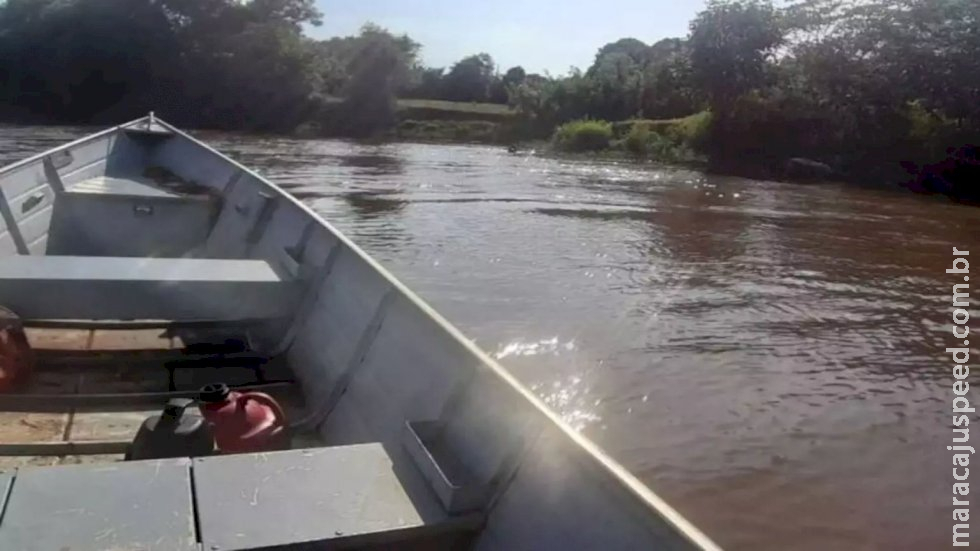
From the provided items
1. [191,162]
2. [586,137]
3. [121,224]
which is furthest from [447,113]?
[121,224]

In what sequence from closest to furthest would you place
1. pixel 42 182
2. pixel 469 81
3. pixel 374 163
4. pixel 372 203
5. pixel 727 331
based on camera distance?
1. pixel 42 182
2. pixel 727 331
3. pixel 372 203
4. pixel 374 163
5. pixel 469 81

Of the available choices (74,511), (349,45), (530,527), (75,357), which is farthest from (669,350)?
(349,45)

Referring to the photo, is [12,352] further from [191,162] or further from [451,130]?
[451,130]

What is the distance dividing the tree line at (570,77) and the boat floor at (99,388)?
69.1 feet

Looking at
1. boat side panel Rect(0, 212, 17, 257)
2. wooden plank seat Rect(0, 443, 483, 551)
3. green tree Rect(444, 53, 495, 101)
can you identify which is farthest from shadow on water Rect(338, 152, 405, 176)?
green tree Rect(444, 53, 495, 101)

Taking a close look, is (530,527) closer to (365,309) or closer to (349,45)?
(365,309)

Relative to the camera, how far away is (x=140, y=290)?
11.3ft

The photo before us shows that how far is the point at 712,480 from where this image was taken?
13.4 ft

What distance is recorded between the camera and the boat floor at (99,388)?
2.68 m

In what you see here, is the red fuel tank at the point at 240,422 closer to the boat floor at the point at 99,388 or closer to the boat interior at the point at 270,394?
the boat interior at the point at 270,394

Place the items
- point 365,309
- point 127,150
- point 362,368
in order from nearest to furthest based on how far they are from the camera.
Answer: point 362,368, point 365,309, point 127,150

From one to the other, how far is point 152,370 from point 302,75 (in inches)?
1492

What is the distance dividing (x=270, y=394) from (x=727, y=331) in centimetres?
417

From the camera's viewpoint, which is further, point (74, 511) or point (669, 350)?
point (669, 350)
